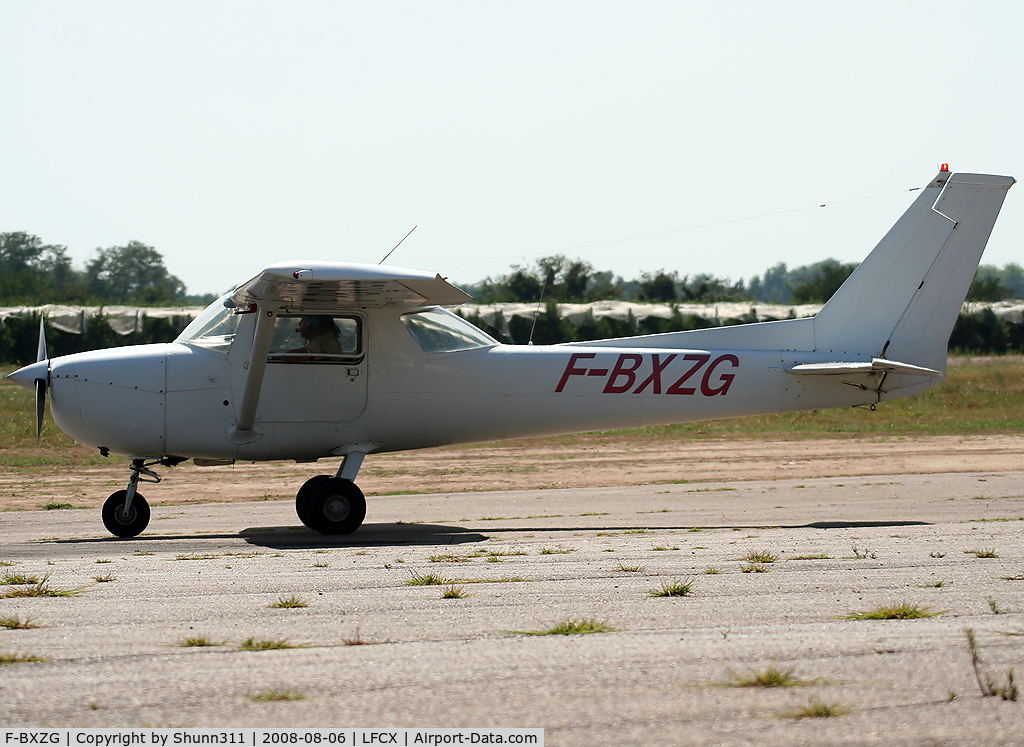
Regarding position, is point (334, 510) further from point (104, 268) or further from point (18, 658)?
point (104, 268)

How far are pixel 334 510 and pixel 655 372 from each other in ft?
12.9

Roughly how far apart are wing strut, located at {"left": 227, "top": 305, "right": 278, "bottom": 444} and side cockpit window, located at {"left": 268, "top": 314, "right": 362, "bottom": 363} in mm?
335

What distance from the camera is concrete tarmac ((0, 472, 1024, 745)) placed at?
3.50 metres

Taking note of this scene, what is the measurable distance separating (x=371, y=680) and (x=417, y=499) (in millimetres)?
10949

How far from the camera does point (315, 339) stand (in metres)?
10.7

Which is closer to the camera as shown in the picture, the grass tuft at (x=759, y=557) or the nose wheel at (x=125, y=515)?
the grass tuft at (x=759, y=557)

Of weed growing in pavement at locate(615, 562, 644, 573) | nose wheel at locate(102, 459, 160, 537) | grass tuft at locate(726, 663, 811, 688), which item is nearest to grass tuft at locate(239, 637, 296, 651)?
grass tuft at locate(726, 663, 811, 688)

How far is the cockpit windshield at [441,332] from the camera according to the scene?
→ 10992 mm

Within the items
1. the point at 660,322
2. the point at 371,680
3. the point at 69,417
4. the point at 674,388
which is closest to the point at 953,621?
the point at 371,680

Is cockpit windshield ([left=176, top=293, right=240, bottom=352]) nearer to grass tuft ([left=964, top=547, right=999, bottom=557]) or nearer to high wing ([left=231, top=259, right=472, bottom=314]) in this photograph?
high wing ([left=231, top=259, right=472, bottom=314])

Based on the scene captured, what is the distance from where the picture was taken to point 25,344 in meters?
32.2

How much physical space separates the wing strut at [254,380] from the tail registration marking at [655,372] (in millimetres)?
3287

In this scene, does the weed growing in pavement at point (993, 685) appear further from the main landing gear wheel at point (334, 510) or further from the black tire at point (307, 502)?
the black tire at point (307, 502)

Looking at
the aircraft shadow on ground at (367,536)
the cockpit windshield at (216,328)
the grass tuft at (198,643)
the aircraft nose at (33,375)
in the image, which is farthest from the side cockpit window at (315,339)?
the grass tuft at (198,643)
